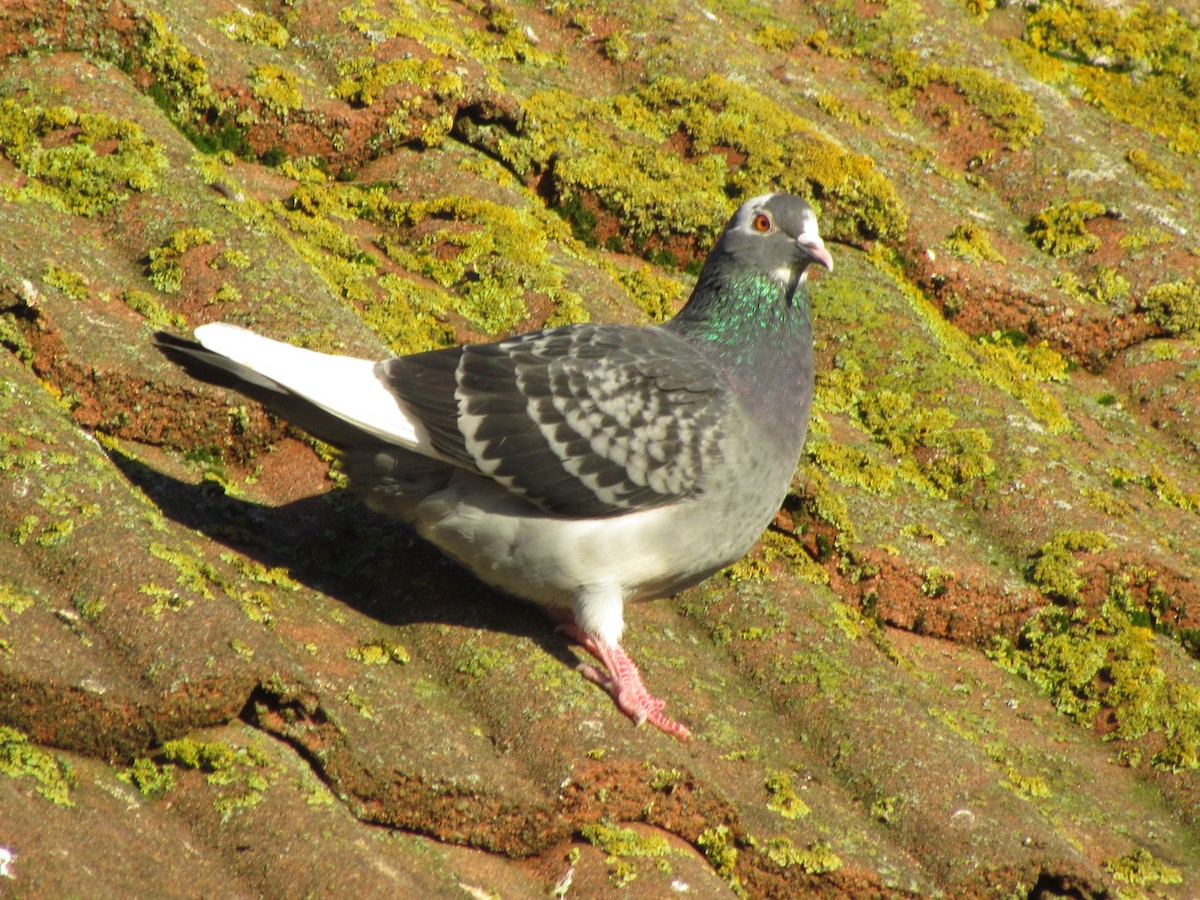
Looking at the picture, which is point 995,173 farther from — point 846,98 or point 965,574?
point 965,574

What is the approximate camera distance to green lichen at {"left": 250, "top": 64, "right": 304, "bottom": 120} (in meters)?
7.31

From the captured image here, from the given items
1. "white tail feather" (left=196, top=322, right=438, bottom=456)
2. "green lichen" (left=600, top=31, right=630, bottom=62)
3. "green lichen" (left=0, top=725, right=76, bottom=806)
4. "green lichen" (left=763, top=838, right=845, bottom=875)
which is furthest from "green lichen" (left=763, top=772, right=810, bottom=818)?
"green lichen" (left=600, top=31, right=630, bottom=62)

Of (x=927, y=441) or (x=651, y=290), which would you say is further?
(x=651, y=290)

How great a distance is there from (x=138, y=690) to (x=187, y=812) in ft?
1.24

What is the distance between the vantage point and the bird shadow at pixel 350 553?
493cm

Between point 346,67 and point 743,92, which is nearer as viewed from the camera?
point 346,67

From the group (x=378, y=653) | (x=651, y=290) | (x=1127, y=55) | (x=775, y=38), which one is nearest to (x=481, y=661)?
(x=378, y=653)

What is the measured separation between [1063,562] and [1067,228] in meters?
3.46

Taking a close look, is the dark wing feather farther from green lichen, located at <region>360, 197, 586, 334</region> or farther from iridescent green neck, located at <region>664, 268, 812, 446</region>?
green lichen, located at <region>360, 197, 586, 334</region>

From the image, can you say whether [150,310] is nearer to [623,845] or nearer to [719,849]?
[623,845]

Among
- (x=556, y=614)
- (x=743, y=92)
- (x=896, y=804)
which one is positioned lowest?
(x=556, y=614)

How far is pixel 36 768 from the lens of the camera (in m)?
3.19

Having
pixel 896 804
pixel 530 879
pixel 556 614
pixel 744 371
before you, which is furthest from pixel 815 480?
pixel 530 879

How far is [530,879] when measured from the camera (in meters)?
3.88
